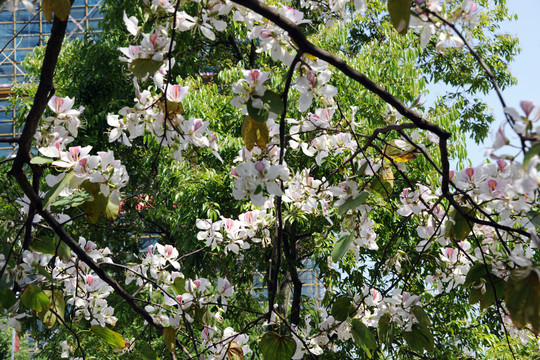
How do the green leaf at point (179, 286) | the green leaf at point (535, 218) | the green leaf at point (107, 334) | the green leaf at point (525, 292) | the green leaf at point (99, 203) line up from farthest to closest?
the green leaf at point (179, 286), the green leaf at point (107, 334), the green leaf at point (99, 203), the green leaf at point (535, 218), the green leaf at point (525, 292)

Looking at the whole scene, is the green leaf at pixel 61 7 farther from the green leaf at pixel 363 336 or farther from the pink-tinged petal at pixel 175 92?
the green leaf at pixel 363 336

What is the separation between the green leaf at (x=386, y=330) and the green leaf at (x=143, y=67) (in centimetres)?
56

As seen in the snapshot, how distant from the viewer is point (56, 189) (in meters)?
0.86

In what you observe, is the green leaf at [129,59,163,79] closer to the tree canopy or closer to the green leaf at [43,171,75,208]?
the tree canopy

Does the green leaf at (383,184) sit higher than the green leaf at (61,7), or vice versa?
the green leaf at (61,7)

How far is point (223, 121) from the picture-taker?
446cm

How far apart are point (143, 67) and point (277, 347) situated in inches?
18.2

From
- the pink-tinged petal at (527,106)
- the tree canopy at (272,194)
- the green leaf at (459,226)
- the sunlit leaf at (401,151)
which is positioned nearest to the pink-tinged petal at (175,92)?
the tree canopy at (272,194)

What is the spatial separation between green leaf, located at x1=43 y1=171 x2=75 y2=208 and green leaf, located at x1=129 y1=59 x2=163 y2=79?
17cm

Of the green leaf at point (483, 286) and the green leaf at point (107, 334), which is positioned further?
the green leaf at point (107, 334)

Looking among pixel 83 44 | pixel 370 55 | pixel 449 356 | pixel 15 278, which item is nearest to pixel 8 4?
pixel 15 278

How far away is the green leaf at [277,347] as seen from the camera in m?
0.98

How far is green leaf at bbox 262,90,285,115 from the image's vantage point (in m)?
0.85

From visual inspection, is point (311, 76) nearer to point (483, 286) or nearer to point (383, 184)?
point (383, 184)
